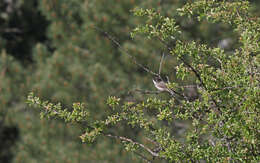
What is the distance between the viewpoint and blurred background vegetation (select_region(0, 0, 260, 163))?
5605mm

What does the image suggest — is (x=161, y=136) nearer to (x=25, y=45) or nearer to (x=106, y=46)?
(x=106, y=46)

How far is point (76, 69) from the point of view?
6.14 meters

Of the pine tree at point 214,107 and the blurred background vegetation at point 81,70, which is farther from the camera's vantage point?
the blurred background vegetation at point 81,70

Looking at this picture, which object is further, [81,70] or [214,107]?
[81,70]

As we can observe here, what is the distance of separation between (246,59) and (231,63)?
A: 0.72 ft

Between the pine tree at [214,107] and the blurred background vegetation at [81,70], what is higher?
the blurred background vegetation at [81,70]

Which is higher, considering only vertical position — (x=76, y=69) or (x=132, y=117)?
(x=76, y=69)

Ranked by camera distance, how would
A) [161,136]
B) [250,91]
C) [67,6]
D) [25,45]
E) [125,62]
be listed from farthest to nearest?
[25,45]
[67,6]
[125,62]
[161,136]
[250,91]

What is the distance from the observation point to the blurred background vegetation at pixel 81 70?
5.61 m

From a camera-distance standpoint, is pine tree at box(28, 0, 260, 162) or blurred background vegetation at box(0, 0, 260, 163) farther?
blurred background vegetation at box(0, 0, 260, 163)

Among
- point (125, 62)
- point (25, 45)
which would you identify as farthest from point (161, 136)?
point (25, 45)

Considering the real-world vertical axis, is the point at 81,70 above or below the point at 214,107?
above

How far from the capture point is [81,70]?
612cm

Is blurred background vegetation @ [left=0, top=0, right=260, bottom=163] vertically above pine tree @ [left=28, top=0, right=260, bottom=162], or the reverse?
blurred background vegetation @ [left=0, top=0, right=260, bottom=163]
